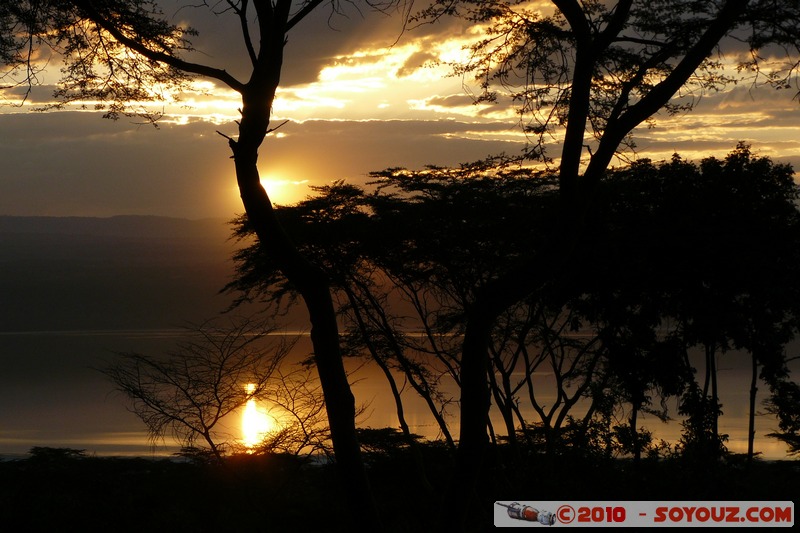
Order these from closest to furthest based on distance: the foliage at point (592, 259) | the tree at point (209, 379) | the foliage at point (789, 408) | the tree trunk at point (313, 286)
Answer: the tree trunk at point (313, 286) → the tree at point (209, 379) → the foliage at point (592, 259) → the foliage at point (789, 408)

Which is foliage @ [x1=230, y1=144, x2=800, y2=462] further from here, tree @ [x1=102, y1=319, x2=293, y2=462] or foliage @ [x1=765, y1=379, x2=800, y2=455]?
tree @ [x1=102, y1=319, x2=293, y2=462]

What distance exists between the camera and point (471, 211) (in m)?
15.4

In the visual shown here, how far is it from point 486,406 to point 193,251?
574 ft

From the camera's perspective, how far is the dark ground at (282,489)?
10133 mm

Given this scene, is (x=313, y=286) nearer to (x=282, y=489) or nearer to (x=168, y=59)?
(x=168, y=59)

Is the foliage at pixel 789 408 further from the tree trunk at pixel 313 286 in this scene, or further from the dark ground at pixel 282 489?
the tree trunk at pixel 313 286

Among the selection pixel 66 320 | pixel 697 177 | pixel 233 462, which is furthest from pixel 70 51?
pixel 66 320

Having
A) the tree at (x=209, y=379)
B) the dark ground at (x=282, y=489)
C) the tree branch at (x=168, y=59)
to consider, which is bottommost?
the dark ground at (x=282, y=489)

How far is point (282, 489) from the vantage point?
53.3ft

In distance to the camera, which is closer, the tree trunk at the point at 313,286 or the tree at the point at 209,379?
the tree trunk at the point at 313,286

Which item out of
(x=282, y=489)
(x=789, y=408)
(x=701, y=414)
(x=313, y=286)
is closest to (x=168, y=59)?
(x=313, y=286)

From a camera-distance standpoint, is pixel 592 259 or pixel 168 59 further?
pixel 592 259

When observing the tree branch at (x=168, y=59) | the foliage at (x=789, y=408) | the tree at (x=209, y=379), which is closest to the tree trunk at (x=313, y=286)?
the tree branch at (x=168, y=59)

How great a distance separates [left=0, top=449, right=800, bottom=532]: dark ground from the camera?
399 inches
